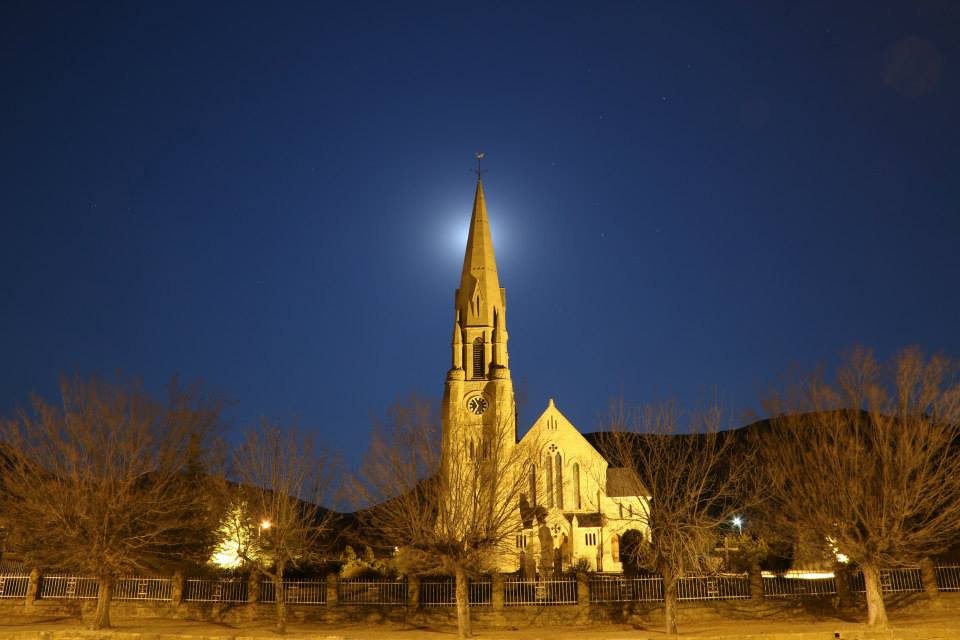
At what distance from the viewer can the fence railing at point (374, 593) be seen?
2798 cm

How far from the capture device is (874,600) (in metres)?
23.5

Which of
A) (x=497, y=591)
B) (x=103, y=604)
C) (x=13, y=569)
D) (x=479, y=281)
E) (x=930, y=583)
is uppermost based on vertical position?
(x=479, y=281)

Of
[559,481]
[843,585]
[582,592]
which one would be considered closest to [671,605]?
[582,592]

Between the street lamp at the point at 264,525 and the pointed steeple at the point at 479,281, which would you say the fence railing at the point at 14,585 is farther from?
the pointed steeple at the point at 479,281

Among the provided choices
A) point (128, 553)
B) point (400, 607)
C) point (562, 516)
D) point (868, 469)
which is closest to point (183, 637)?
point (128, 553)

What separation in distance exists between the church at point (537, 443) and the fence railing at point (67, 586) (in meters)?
27.9

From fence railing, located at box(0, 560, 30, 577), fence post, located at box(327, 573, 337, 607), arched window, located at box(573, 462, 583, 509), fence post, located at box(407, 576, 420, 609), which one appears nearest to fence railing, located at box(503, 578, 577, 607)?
fence post, located at box(407, 576, 420, 609)

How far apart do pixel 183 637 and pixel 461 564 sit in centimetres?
896

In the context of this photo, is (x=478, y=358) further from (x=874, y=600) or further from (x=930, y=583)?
(x=874, y=600)

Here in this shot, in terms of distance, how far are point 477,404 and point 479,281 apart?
37.1 ft

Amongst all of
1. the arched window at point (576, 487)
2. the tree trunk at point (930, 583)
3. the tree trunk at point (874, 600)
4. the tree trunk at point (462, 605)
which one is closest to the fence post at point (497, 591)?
the tree trunk at point (462, 605)

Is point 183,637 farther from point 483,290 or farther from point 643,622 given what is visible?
point 483,290

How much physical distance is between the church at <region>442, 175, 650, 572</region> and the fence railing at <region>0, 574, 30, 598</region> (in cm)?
2961

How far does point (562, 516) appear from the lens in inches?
2281
